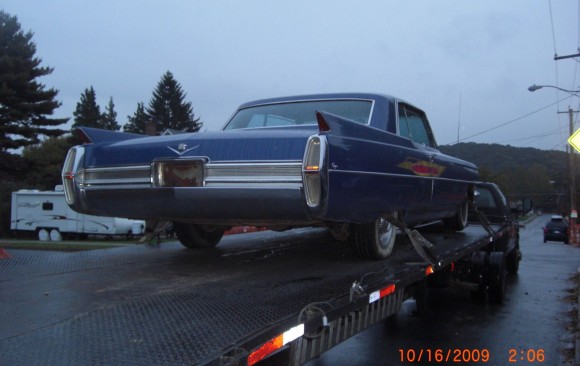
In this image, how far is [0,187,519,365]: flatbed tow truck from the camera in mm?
2010

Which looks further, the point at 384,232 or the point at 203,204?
the point at 384,232

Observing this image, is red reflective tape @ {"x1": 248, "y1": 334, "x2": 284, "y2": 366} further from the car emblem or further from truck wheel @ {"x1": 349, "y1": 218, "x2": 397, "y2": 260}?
truck wheel @ {"x1": 349, "y1": 218, "x2": 397, "y2": 260}

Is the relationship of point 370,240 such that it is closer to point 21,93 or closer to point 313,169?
point 313,169

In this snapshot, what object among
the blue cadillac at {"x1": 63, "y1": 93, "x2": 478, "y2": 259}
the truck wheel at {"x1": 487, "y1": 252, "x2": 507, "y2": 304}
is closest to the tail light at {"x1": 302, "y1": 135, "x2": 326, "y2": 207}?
the blue cadillac at {"x1": 63, "y1": 93, "x2": 478, "y2": 259}

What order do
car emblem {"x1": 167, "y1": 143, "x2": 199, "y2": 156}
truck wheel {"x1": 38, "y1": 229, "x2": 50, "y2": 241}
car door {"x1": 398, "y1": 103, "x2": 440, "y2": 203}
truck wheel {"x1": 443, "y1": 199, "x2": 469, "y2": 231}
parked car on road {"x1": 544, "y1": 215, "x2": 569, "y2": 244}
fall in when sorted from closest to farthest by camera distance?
car emblem {"x1": 167, "y1": 143, "x2": 199, "y2": 156} → car door {"x1": 398, "y1": 103, "x2": 440, "y2": 203} → truck wheel {"x1": 443, "y1": 199, "x2": 469, "y2": 231} → truck wheel {"x1": 38, "y1": 229, "x2": 50, "y2": 241} → parked car on road {"x1": 544, "y1": 215, "x2": 569, "y2": 244}

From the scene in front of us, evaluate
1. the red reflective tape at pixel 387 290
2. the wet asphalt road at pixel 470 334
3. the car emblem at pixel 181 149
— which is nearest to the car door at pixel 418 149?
the red reflective tape at pixel 387 290

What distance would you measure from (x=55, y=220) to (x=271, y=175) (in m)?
22.7

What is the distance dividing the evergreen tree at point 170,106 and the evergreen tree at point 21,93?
1868cm

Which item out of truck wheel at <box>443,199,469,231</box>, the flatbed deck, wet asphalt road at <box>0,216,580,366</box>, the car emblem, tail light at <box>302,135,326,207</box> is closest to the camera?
the flatbed deck

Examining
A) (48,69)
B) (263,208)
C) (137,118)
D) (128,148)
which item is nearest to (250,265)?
(263,208)

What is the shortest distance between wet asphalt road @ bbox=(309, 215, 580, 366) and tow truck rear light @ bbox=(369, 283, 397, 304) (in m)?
1.51

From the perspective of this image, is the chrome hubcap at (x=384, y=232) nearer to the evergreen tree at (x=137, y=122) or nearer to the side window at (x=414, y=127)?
the side window at (x=414, y=127)

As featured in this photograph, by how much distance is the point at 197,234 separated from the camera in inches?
195

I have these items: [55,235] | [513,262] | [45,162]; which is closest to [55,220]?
[55,235]
